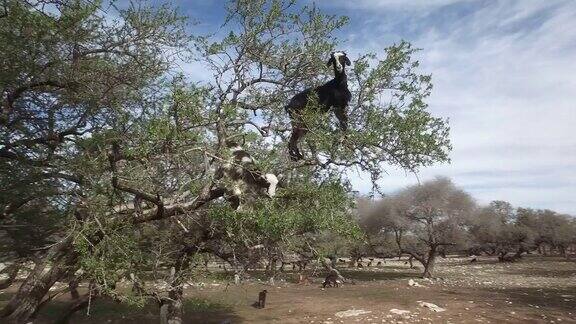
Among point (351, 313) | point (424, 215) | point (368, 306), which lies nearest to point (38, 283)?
point (351, 313)

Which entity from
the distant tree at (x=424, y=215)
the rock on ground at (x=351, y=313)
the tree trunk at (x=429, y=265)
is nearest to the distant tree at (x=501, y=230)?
the distant tree at (x=424, y=215)

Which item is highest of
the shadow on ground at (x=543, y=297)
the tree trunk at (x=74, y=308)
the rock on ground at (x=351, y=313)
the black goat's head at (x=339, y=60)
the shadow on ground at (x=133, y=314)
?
the black goat's head at (x=339, y=60)

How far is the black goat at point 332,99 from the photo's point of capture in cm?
867

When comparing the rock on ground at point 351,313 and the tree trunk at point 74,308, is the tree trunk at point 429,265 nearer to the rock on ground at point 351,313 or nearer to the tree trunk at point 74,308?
the rock on ground at point 351,313

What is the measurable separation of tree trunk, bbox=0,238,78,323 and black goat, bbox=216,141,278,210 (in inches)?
130

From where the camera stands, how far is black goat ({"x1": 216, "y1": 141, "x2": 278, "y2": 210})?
7246mm

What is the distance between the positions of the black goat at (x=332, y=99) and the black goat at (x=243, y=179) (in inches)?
59.7

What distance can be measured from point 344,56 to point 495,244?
63652mm

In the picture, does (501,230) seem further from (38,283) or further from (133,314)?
(38,283)

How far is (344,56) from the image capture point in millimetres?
8789

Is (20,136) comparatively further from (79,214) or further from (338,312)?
(338,312)

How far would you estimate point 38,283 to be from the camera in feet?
27.5

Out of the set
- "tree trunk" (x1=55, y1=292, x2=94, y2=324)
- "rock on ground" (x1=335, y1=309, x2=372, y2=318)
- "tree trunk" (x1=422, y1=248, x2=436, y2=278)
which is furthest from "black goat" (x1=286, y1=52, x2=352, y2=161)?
"tree trunk" (x1=422, y1=248, x2=436, y2=278)

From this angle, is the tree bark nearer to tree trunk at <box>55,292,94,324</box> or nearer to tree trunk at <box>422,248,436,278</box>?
tree trunk at <box>55,292,94,324</box>
